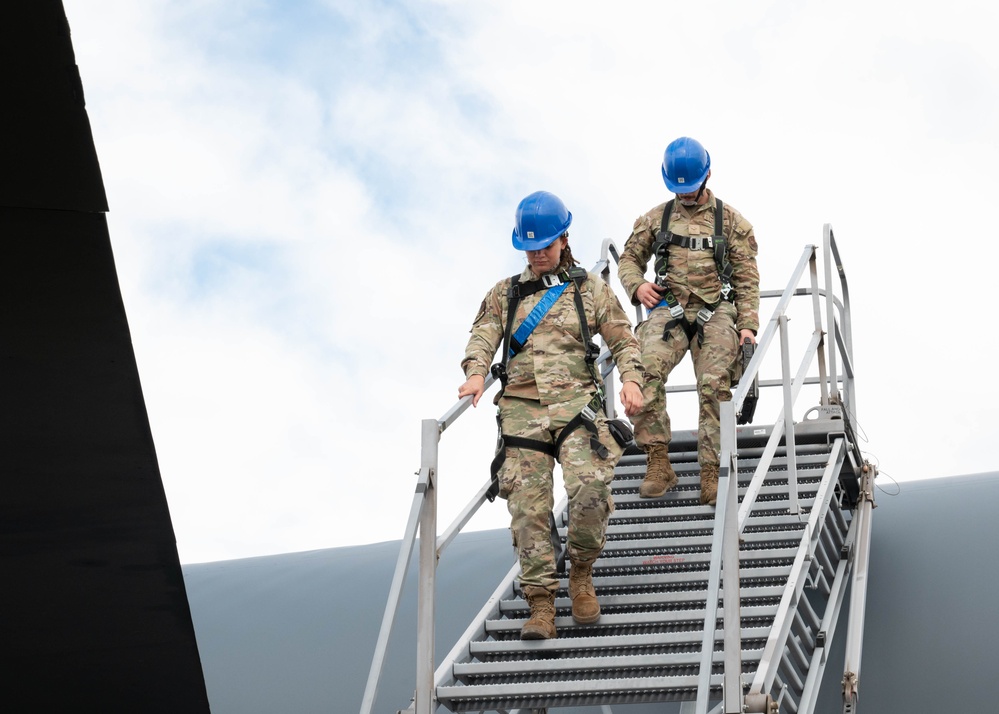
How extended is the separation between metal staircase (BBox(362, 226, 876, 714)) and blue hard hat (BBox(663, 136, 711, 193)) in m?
0.82

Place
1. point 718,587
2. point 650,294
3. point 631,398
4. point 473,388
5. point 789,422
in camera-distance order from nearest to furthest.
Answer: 1. point 718,587
2. point 631,398
3. point 473,388
4. point 789,422
5. point 650,294

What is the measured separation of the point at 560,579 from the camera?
251 inches

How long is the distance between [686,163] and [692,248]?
18.4 inches

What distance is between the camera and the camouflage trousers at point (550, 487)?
5.55 m

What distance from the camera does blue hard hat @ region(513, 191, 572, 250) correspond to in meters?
5.90

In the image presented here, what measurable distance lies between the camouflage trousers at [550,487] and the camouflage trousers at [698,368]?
41.4 inches

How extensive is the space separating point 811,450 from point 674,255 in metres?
1.45

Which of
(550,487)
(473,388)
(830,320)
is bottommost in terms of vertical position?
(550,487)

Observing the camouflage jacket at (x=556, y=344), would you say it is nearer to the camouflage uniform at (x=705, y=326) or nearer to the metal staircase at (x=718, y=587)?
the metal staircase at (x=718, y=587)

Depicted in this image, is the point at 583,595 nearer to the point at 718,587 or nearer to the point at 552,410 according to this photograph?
the point at 552,410

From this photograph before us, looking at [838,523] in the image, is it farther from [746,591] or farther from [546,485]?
[546,485]

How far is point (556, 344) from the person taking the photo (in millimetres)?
5836

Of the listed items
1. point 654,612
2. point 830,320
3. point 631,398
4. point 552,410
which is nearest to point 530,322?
point 552,410

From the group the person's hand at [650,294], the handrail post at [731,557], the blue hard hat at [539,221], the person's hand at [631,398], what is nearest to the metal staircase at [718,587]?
the handrail post at [731,557]
